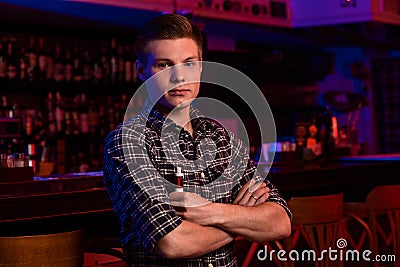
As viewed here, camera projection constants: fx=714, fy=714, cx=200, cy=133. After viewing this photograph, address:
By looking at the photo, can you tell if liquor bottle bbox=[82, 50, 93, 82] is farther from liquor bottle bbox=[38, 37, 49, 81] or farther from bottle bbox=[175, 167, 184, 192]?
bottle bbox=[175, 167, 184, 192]

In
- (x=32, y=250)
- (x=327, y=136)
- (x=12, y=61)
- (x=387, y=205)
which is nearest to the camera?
(x=32, y=250)

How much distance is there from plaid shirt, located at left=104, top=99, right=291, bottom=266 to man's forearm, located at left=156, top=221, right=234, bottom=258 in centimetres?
2

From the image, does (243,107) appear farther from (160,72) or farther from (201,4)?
(160,72)

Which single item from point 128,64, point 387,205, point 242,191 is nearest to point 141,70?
point 242,191

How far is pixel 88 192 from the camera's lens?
3.22m

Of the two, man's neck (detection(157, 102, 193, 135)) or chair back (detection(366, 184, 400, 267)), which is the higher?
man's neck (detection(157, 102, 193, 135))

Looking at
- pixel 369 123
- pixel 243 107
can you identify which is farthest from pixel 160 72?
pixel 369 123

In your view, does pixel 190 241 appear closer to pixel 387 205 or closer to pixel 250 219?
pixel 250 219

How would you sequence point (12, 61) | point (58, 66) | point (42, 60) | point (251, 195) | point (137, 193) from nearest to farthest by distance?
point (137, 193)
point (251, 195)
point (12, 61)
point (42, 60)
point (58, 66)

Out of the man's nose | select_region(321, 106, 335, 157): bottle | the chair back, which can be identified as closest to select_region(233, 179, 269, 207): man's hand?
the man's nose

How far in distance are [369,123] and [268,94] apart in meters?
1.94

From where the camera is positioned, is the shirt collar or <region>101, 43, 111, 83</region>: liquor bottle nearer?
the shirt collar

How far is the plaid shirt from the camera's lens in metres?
1.78

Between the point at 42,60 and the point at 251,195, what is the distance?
162 inches
